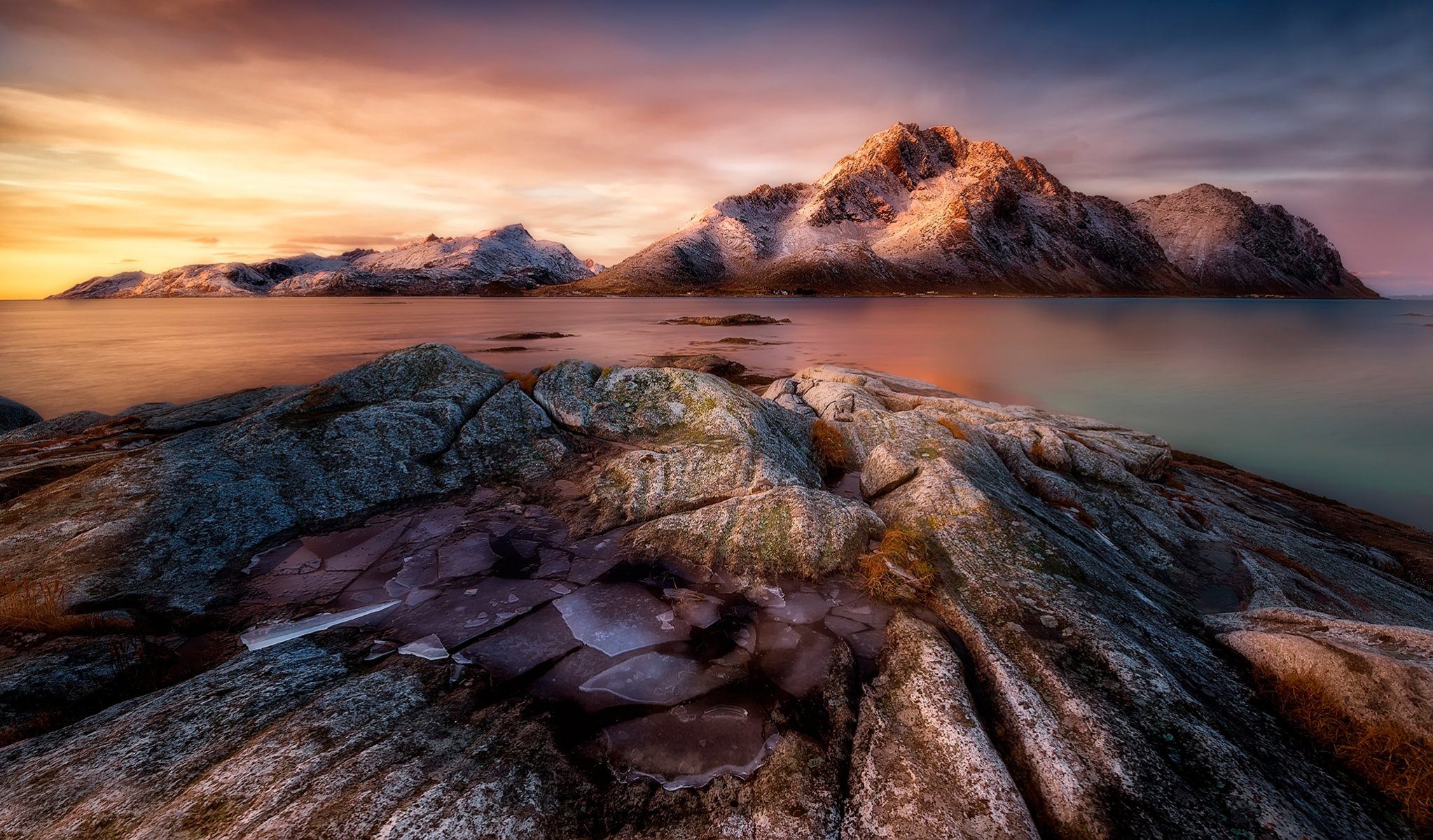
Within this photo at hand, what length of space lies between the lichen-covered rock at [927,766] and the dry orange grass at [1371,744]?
399 cm

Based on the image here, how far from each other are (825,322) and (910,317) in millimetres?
31420

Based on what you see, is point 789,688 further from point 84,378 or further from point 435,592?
point 84,378

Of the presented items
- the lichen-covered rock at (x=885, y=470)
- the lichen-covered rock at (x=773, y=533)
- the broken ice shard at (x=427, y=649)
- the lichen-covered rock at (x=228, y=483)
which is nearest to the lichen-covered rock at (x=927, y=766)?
the lichen-covered rock at (x=773, y=533)

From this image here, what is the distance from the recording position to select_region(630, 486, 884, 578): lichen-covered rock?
9.56 meters

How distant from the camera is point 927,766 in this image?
543 centimetres

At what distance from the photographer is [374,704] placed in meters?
6.08

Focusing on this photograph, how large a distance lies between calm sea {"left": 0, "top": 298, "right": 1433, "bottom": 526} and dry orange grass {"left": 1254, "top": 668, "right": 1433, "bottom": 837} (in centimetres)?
2265

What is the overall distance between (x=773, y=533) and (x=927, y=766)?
486cm

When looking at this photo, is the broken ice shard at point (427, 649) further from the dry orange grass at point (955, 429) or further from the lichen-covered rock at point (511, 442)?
the dry orange grass at point (955, 429)

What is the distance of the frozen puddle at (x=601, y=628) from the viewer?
6285 millimetres

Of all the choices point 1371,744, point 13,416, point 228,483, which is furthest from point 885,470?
point 13,416

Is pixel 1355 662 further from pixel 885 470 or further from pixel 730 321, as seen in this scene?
pixel 730 321

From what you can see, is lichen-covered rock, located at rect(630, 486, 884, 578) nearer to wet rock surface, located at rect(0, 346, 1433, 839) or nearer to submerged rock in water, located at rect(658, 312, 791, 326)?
wet rock surface, located at rect(0, 346, 1433, 839)

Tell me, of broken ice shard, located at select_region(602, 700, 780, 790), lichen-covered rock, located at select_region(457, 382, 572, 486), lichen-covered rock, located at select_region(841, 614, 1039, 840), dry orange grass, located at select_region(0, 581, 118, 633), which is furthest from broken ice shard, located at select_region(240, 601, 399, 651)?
lichen-covered rock, located at select_region(841, 614, 1039, 840)
